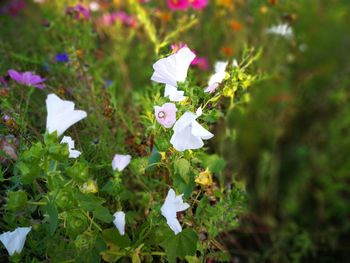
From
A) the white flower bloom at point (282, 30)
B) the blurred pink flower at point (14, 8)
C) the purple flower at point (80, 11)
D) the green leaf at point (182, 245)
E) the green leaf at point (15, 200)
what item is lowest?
the green leaf at point (182, 245)

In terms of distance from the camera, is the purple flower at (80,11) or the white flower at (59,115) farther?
the purple flower at (80,11)

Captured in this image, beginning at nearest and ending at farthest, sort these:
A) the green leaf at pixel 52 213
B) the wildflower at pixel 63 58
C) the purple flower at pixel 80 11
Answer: the green leaf at pixel 52 213, the wildflower at pixel 63 58, the purple flower at pixel 80 11

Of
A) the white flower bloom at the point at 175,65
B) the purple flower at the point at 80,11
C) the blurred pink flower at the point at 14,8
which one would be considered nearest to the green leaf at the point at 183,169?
the white flower bloom at the point at 175,65

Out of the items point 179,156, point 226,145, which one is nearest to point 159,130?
point 179,156

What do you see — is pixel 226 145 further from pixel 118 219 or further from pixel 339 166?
pixel 118 219

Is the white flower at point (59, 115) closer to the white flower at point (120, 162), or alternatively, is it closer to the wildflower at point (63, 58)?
the white flower at point (120, 162)

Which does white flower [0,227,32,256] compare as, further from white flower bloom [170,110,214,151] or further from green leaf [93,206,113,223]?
white flower bloom [170,110,214,151]
